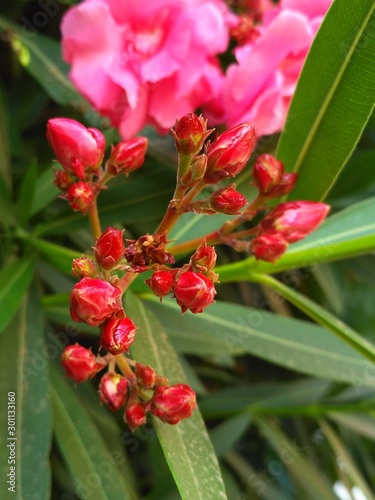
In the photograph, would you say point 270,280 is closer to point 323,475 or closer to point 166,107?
point 166,107

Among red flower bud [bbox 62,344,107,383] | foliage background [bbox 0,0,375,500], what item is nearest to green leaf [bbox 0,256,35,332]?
foliage background [bbox 0,0,375,500]

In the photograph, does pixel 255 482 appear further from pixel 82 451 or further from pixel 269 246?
pixel 269 246

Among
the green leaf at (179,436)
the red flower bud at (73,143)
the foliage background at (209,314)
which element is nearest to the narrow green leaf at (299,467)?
the foliage background at (209,314)

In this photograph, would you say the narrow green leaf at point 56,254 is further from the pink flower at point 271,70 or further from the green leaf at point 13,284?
the pink flower at point 271,70

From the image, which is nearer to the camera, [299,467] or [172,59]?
[172,59]

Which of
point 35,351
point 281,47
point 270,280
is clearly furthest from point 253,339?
point 281,47

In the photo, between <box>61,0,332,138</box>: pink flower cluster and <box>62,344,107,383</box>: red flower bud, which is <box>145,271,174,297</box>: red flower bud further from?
<box>61,0,332,138</box>: pink flower cluster

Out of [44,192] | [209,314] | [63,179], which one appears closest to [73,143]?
[63,179]

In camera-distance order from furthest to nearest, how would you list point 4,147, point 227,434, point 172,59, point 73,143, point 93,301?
point 227,434, point 4,147, point 172,59, point 73,143, point 93,301
